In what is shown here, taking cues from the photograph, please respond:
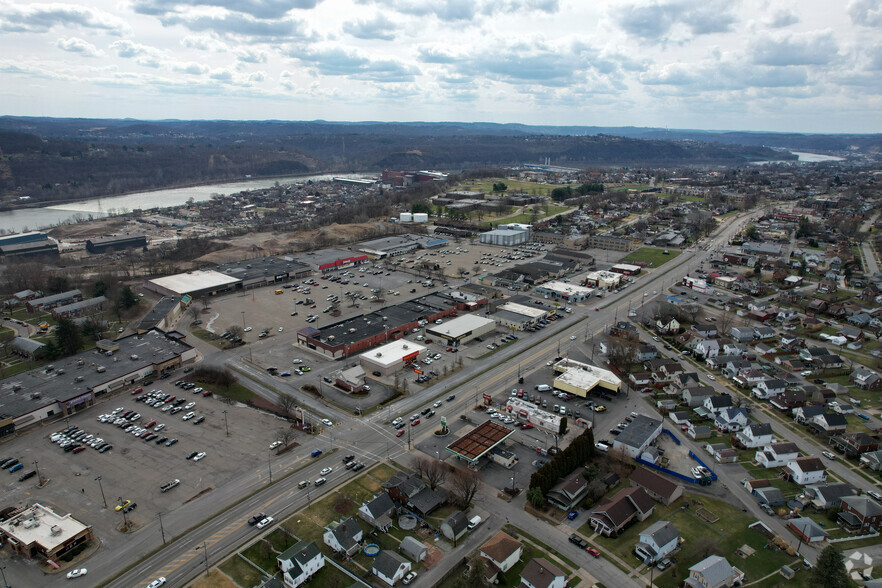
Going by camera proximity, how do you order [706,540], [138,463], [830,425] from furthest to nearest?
1. [830,425]
2. [138,463]
3. [706,540]

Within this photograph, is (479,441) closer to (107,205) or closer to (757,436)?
(757,436)

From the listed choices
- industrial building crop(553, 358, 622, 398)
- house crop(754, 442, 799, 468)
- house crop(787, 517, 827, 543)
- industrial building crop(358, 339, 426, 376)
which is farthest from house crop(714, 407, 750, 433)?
industrial building crop(358, 339, 426, 376)

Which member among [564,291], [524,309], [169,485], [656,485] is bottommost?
[169,485]

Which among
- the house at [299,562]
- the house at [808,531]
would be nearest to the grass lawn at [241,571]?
the house at [299,562]

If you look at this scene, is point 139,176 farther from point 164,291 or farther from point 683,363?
point 683,363

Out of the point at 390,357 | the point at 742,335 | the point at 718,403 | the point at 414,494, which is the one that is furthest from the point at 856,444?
the point at 390,357

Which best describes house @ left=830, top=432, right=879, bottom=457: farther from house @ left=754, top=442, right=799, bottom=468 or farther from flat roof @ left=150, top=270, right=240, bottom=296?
flat roof @ left=150, top=270, right=240, bottom=296

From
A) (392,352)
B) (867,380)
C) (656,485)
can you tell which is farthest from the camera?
(392,352)
